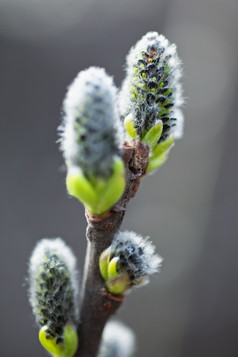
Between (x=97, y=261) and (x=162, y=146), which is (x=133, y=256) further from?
(x=162, y=146)

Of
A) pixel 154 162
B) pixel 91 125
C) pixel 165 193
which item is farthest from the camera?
pixel 165 193

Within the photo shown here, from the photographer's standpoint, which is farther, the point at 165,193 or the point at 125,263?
the point at 165,193

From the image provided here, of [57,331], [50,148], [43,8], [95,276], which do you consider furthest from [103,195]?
[43,8]

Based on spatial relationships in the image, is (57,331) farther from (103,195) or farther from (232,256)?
(232,256)

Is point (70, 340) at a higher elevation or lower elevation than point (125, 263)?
lower

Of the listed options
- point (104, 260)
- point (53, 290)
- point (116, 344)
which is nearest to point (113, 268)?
point (104, 260)

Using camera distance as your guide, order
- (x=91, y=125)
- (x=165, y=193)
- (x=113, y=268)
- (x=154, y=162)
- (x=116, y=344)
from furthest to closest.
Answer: (x=165, y=193), (x=116, y=344), (x=154, y=162), (x=113, y=268), (x=91, y=125)

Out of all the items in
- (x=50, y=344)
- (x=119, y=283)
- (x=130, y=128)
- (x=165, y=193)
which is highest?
(x=165, y=193)

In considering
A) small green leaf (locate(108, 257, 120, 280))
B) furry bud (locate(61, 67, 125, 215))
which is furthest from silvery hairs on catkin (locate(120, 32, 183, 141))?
small green leaf (locate(108, 257, 120, 280))
